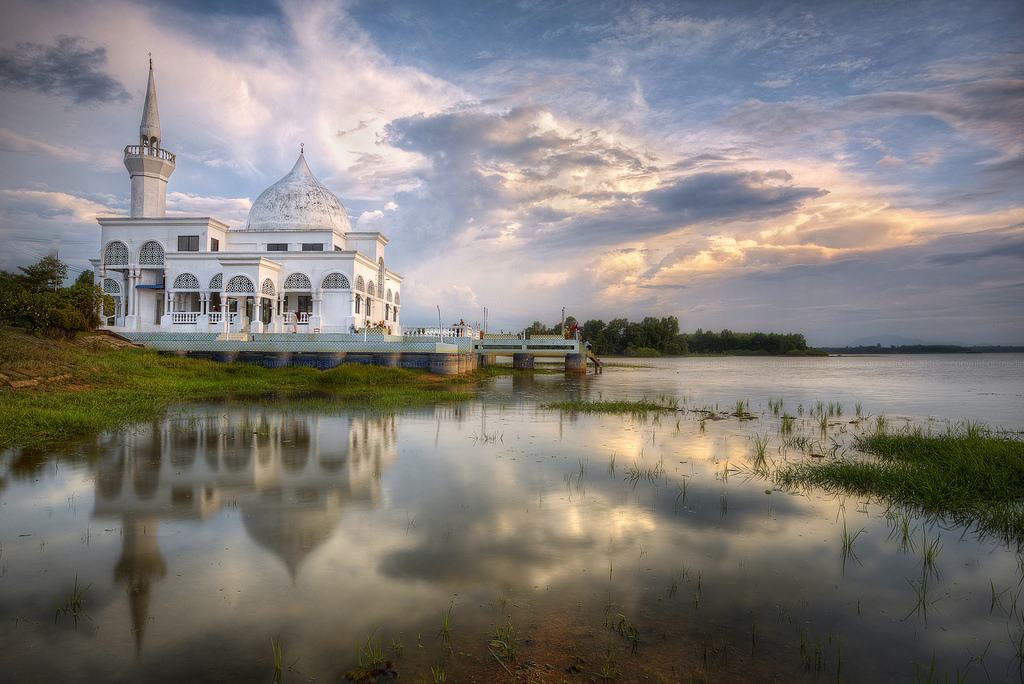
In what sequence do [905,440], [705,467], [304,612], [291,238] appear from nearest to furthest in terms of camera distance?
[304,612], [705,467], [905,440], [291,238]

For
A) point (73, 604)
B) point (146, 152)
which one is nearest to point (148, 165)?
point (146, 152)

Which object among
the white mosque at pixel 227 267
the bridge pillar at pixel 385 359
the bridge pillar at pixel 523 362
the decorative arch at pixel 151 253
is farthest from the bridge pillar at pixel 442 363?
the decorative arch at pixel 151 253

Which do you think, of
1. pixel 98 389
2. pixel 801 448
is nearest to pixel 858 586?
pixel 801 448

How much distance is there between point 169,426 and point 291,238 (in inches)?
1140

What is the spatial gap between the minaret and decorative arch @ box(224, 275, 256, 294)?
10100 mm

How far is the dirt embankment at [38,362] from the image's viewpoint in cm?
1462

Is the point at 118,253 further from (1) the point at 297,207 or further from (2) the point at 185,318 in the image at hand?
(1) the point at 297,207

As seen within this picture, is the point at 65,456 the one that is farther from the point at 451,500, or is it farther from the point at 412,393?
the point at 412,393

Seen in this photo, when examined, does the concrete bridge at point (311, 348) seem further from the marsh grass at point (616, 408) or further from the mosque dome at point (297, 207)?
the mosque dome at point (297, 207)

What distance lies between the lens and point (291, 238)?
38312 millimetres

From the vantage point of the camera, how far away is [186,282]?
3441 cm

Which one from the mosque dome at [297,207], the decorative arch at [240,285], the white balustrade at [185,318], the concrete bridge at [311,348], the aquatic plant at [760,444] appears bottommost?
the aquatic plant at [760,444]

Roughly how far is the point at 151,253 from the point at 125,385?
23158 millimetres

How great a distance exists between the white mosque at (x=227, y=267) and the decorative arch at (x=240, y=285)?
0.19 feet
